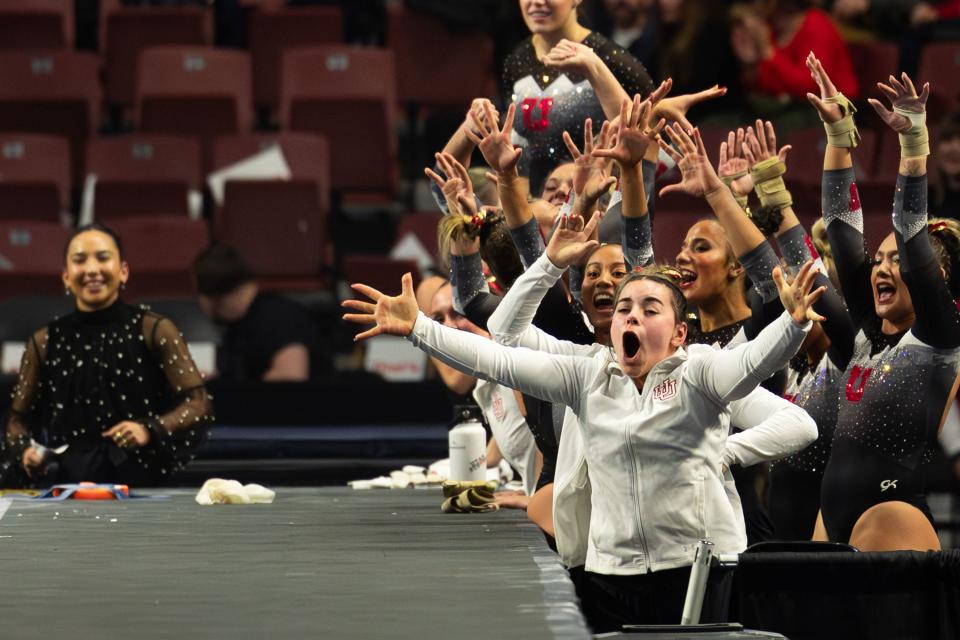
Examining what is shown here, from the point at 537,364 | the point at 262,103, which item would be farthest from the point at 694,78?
the point at 537,364

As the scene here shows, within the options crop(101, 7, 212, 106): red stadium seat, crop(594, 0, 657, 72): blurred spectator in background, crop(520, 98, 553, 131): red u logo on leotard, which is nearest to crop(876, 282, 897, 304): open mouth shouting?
crop(520, 98, 553, 131): red u logo on leotard

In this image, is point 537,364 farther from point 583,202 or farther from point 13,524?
point 13,524

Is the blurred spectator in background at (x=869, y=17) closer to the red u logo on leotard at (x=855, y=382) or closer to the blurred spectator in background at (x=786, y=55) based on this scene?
the blurred spectator in background at (x=786, y=55)

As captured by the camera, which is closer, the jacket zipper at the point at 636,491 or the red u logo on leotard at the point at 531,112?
→ the jacket zipper at the point at 636,491

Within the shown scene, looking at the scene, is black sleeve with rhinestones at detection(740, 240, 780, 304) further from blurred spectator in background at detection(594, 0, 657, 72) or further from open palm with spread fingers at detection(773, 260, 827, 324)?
blurred spectator in background at detection(594, 0, 657, 72)

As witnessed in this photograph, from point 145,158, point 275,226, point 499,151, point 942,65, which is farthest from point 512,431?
point 942,65

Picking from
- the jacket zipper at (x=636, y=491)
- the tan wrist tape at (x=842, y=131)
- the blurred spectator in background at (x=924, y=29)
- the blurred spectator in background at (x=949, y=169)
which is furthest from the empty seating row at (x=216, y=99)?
the jacket zipper at (x=636, y=491)

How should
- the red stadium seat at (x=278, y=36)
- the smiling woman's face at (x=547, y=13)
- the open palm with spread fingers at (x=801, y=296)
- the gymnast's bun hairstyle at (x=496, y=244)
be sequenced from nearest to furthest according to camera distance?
the open palm with spread fingers at (x=801, y=296)
the gymnast's bun hairstyle at (x=496, y=244)
the smiling woman's face at (x=547, y=13)
the red stadium seat at (x=278, y=36)

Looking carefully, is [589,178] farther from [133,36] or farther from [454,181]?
[133,36]

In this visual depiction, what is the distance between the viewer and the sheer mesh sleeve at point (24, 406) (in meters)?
4.99

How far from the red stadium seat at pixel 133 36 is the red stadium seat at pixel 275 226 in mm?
1704

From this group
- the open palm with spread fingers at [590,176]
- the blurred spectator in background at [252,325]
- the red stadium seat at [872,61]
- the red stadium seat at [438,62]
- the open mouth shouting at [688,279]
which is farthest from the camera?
the red stadium seat at [438,62]

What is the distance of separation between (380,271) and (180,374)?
88.4 inches

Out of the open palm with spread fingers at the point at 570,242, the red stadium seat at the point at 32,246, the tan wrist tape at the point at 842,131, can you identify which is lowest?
the red stadium seat at the point at 32,246
